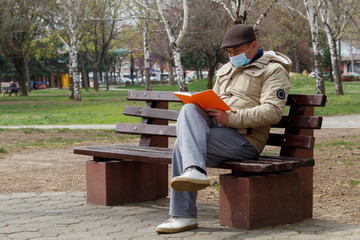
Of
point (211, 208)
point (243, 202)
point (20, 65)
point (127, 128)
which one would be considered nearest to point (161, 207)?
point (211, 208)

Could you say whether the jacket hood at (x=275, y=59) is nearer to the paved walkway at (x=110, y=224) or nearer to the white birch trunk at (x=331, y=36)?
the paved walkway at (x=110, y=224)

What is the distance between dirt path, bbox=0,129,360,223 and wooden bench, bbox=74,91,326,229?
592 millimetres

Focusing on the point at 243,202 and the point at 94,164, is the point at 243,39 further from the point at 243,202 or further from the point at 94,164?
the point at 94,164

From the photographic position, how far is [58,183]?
729 centimetres

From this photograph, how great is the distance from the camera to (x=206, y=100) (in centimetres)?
457

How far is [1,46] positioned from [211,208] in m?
37.2

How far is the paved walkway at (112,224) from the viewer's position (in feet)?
14.7

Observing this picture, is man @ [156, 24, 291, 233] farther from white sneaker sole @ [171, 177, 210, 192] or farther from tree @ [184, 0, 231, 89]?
tree @ [184, 0, 231, 89]

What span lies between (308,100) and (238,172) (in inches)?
32.9

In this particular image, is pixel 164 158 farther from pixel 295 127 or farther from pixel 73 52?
pixel 73 52

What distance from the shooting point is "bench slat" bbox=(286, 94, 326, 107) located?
4746 mm

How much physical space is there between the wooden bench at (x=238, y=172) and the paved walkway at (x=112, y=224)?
118mm

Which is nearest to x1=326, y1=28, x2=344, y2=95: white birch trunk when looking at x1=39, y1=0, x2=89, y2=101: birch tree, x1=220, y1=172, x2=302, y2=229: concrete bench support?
x1=39, y1=0, x2=89, y2=101: birch tree

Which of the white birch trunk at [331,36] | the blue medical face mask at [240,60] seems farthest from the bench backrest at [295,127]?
the white birch trunk at [331,36]
